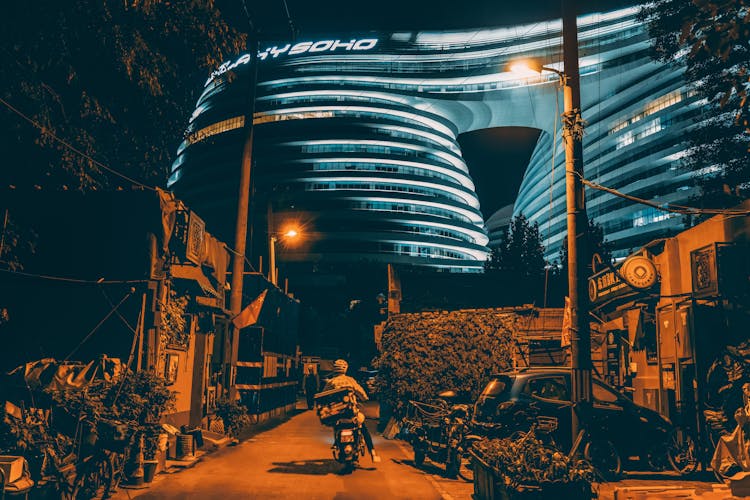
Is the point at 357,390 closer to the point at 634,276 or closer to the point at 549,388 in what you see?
the point at 549,388

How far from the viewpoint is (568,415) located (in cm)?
1159

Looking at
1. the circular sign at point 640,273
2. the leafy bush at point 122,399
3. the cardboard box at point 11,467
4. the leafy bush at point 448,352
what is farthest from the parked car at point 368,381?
the cardboard box at point 11,467

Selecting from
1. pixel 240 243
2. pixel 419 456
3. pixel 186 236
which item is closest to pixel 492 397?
pixel 419 456

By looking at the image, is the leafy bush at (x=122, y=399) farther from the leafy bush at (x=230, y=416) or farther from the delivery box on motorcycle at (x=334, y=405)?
the leafy bush at (x=230, y=416)

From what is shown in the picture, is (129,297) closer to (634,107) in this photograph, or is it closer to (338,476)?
(338,476)

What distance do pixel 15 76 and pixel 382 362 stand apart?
11.4 metres

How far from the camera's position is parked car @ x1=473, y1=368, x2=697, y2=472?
11.3 metres

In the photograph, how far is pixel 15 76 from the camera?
8477mm

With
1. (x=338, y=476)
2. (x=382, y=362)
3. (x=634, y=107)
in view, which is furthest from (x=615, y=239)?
(x=338, y=476)

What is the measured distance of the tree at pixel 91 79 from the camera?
8518 mm

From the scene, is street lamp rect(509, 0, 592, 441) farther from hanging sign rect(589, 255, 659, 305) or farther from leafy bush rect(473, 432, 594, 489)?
hanging sign rect(589, 255, 659, 305)

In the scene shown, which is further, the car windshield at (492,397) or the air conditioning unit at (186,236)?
the air conditioning unit at (186,236)

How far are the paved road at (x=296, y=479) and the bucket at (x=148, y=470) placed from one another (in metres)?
0.12

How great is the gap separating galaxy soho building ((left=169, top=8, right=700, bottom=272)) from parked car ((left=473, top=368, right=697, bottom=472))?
76.7 metres
